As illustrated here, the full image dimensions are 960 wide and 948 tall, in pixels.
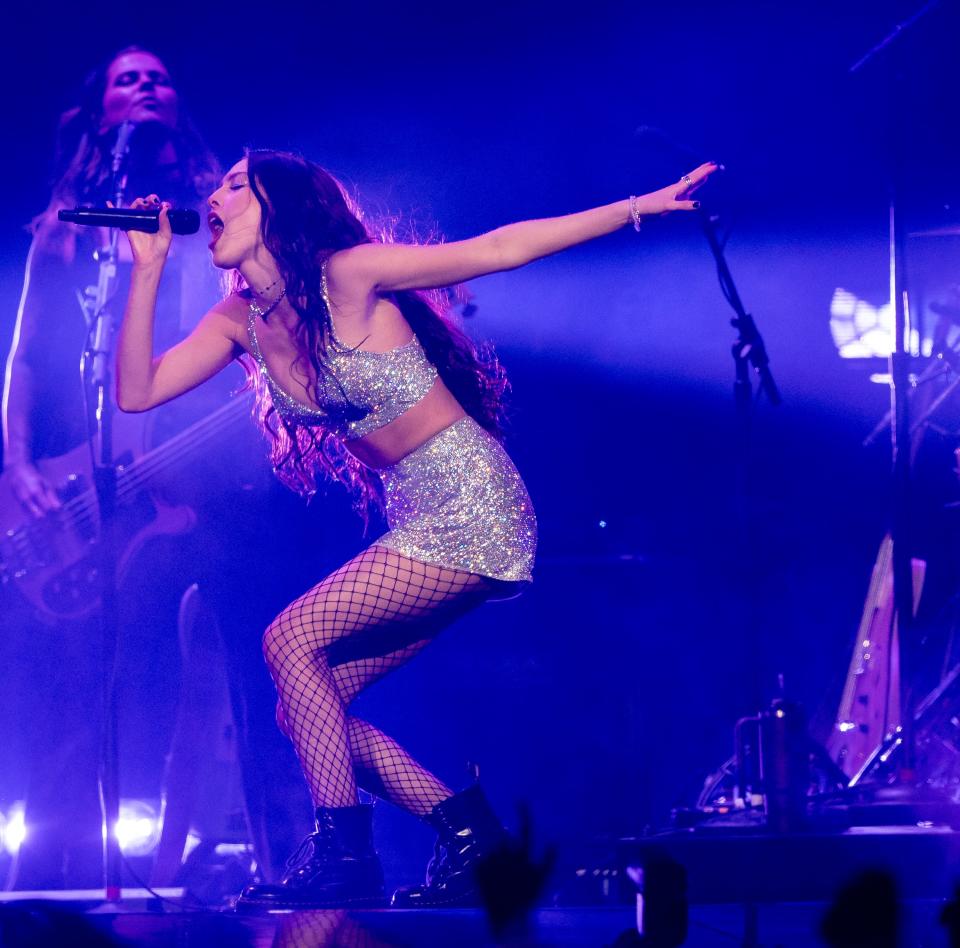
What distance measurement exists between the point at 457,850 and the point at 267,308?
131cm

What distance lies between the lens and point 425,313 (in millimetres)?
3016

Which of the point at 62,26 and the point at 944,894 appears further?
the point at 62,26

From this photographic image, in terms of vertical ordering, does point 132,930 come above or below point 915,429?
below

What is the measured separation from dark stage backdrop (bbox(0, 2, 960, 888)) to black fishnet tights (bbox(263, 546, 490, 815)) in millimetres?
1513

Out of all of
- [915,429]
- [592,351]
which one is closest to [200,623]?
[592,351]

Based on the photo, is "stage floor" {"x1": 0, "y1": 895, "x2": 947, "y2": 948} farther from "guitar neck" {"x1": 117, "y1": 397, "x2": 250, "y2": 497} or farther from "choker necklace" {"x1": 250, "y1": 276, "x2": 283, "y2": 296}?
"guitar neck" {"x1": 117, "y1": 397, "x2": 250, "y2": 497}

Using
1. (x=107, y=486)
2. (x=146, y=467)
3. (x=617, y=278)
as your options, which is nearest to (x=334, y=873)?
(x=107, y=486)

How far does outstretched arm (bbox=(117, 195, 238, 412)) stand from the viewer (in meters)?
2.88

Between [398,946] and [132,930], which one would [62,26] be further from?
[398,946]

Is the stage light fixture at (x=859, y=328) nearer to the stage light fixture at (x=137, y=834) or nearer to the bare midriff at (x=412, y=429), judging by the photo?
the bare midriff at (x=412, y=429)

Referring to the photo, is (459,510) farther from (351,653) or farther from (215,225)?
(215,225)

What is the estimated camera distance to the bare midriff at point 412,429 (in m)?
2.87

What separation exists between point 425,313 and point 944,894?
218cm

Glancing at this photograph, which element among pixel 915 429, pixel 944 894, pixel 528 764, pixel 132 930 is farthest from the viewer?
pixel 915 429
